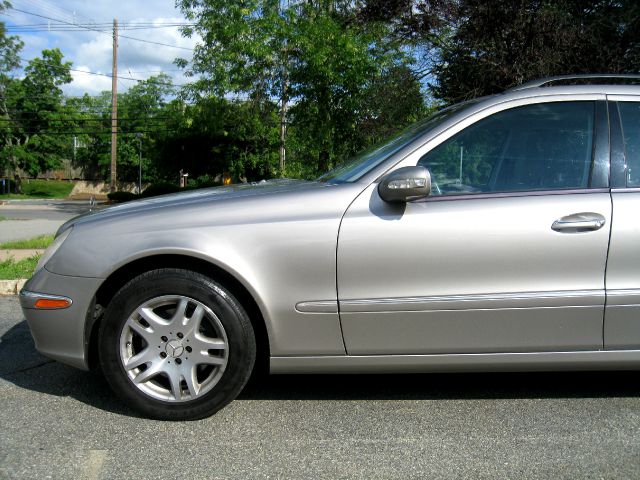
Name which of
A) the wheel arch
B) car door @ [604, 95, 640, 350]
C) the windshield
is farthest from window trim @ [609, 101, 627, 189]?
the wheel arch

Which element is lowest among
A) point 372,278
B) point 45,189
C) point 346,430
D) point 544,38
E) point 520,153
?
point 346,430

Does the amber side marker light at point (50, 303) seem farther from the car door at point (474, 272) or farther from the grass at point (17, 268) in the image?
the grass at point (17, 268)

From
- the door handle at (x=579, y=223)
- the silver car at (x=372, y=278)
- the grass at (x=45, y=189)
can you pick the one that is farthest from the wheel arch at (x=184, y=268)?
the grass at (x=45, y=189)

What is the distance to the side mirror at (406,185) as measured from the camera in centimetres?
307

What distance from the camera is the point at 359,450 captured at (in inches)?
114

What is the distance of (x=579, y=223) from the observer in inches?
122

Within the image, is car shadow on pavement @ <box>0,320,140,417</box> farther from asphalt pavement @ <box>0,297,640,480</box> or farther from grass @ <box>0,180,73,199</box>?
grass @ <box>0,180,73,199</box>

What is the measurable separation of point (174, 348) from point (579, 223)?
2178 millimetres

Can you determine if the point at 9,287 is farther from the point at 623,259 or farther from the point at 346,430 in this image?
the point at 623,259

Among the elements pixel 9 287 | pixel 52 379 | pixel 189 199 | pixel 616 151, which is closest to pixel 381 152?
pixel 189 199

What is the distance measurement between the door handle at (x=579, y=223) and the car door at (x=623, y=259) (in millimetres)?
80

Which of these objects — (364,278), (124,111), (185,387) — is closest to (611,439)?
(364,278)

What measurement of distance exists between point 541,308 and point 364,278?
0.91 m

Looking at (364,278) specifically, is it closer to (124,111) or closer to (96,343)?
(96,343)
